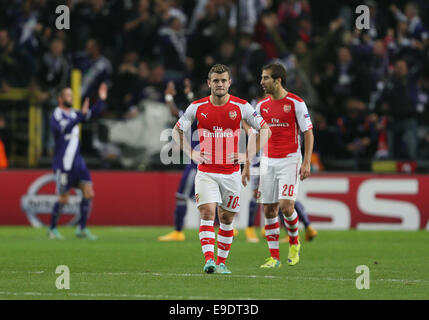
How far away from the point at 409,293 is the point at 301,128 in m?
3.16

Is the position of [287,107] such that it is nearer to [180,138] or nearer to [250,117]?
[250,117]

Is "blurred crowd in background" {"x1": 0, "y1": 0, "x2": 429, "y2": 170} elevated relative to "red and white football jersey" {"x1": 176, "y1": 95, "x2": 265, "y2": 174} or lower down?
elevated

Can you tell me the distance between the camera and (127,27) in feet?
68.6

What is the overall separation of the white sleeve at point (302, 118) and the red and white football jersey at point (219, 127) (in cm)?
119

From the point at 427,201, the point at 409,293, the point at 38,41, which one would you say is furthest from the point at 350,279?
the point at 38,41

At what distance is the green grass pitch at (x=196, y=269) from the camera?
332 inches

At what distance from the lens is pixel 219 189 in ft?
33.0

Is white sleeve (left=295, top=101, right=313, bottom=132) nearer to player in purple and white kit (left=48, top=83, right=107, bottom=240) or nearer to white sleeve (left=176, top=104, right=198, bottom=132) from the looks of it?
white sleeve (left=176, top=104, right=198, bottom=132)

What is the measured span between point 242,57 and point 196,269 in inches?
408

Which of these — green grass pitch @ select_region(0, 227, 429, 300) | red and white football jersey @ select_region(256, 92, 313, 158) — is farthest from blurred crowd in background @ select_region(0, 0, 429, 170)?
red and white football jersey @ select_region(256, 92, 313, 158)

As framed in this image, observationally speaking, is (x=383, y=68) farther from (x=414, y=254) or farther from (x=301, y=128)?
(x=301, y=128)

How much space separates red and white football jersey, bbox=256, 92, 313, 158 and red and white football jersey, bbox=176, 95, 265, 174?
4.03ft

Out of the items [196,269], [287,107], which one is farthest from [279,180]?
[196,269]

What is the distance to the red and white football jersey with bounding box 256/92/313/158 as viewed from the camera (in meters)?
11.2
